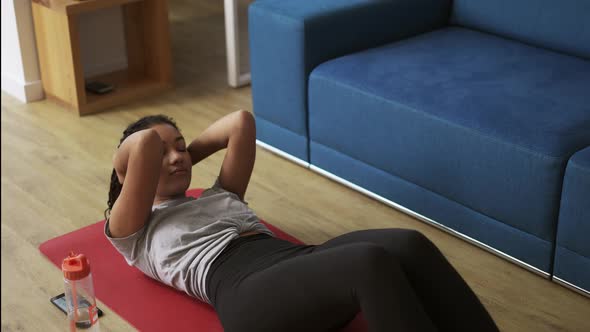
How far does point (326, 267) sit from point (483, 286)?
0.79m

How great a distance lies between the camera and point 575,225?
2201 mm

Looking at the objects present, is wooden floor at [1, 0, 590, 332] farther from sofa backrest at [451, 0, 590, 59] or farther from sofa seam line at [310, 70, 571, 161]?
sofa backrest at [451, 0, 590, 59]

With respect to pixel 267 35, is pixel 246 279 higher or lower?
lower

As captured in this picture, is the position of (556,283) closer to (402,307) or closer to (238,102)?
(402,307)

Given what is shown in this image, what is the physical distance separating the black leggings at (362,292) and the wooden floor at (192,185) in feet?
0.20

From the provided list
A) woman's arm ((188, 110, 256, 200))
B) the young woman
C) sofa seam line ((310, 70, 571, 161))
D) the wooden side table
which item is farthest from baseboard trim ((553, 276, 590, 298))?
the wooden side table

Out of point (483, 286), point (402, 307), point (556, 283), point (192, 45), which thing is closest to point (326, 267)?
point (402, 307)

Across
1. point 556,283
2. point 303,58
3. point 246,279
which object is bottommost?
point 556,283

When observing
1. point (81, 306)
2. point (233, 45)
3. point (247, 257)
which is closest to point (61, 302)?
point (81, 306)

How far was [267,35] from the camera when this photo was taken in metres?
2.98

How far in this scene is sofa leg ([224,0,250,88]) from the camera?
12.3 feet

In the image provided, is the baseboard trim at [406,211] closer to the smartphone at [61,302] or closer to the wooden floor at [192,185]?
the wooden floor at [192,185]

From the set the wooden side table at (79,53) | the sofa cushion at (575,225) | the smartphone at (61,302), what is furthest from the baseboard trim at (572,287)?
the wooden side table at (79,53)

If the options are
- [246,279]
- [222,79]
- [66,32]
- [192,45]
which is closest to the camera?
[246,279]
